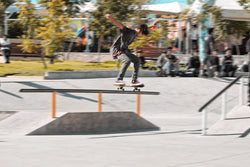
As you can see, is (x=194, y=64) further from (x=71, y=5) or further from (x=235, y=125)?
(x=71, y=5)

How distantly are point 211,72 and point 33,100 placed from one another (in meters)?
7.05

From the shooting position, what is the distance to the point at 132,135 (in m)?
8.59

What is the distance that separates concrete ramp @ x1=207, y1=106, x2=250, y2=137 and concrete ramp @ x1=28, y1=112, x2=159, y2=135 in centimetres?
146

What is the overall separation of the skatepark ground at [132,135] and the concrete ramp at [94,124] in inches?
7.2

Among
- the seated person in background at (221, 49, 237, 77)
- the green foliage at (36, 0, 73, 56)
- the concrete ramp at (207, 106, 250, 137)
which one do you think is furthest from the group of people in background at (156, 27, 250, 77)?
the concrete ramp at (207, 106, 250, 137)

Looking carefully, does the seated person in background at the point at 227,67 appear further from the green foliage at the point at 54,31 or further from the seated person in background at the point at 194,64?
the green foliage at the point at 54,31

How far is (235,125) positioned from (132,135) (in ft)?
6.59

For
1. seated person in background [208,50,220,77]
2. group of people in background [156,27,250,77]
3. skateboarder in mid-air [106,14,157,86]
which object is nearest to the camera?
skateboarder in mid-air [106,14,157,86]

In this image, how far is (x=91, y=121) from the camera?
9.14 metres

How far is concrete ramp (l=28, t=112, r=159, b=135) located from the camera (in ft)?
28.5

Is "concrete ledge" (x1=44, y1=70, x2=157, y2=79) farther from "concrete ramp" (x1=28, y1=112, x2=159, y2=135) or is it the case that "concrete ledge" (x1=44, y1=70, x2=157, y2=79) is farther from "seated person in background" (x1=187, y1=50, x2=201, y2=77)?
"concrete ramp" (x1=28, y1=112, x2=159, y2=135)

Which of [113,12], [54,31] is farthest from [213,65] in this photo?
[54,31]

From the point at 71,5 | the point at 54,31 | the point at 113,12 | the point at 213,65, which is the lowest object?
the point at 213,65

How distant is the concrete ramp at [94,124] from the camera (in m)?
8.69
